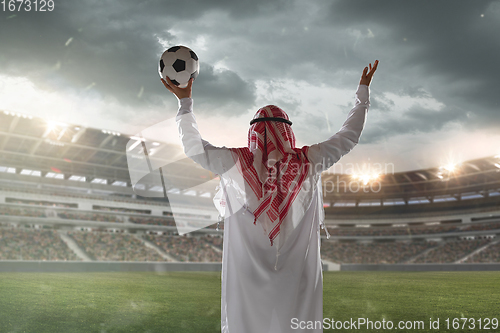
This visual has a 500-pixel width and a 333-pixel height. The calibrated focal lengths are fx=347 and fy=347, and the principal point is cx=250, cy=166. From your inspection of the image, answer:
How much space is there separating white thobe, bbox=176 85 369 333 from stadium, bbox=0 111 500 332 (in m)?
17.1

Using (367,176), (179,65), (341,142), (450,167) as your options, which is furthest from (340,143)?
(367,176)

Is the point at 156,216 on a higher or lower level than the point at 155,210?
lower

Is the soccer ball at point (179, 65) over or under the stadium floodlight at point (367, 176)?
under

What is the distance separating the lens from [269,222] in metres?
1.95

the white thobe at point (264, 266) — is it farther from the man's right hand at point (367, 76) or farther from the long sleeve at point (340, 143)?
the man's right hand at point (367, 76)

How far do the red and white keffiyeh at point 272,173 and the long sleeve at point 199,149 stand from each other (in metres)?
0.06

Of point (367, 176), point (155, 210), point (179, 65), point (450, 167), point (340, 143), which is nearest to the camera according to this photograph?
point (340, 143)

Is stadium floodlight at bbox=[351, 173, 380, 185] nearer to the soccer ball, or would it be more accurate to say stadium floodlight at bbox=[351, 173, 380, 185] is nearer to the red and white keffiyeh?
the soccer ball

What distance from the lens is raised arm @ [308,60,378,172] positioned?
2.00m

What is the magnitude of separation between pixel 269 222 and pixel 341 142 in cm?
63

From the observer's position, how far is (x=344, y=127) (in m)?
2.10

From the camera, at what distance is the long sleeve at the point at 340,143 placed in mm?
2002

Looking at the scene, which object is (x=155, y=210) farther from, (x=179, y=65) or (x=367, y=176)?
(x=179, y=65)

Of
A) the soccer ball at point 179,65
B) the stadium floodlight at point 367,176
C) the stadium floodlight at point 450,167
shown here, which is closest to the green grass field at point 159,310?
the soccer ball at point 179,65
